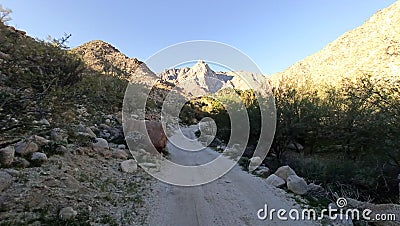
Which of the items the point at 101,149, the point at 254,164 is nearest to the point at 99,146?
the point at 101,149

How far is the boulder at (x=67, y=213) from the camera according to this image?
3.95m

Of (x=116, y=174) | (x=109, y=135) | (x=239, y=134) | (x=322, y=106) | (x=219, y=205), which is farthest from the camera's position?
(x=239, y=134)

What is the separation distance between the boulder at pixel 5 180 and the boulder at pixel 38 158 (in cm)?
104

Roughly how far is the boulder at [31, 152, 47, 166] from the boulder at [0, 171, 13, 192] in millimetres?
1042

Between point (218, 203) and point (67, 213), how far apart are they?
2826 millimetres

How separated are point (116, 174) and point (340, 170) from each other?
681 centimetres

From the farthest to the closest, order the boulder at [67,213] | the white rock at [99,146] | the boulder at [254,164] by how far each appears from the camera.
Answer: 1. the boulder at [254,164]
2. the white rock at [99,146]
3. the boulder at [67,213]

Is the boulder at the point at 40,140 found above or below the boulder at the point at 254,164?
above

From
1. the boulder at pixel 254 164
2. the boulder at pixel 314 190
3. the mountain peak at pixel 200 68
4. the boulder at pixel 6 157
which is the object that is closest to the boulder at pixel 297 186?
the boulder at pixel 314 190

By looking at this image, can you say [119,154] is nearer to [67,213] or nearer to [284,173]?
Result: [67,213]

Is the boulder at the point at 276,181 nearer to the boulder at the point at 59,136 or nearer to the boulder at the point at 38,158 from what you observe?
the boulder at the point at 38,158

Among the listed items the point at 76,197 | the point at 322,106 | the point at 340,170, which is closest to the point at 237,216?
the point at 76,197

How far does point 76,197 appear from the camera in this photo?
4.80 metres

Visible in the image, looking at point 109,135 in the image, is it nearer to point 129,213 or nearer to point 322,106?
point 129,213
